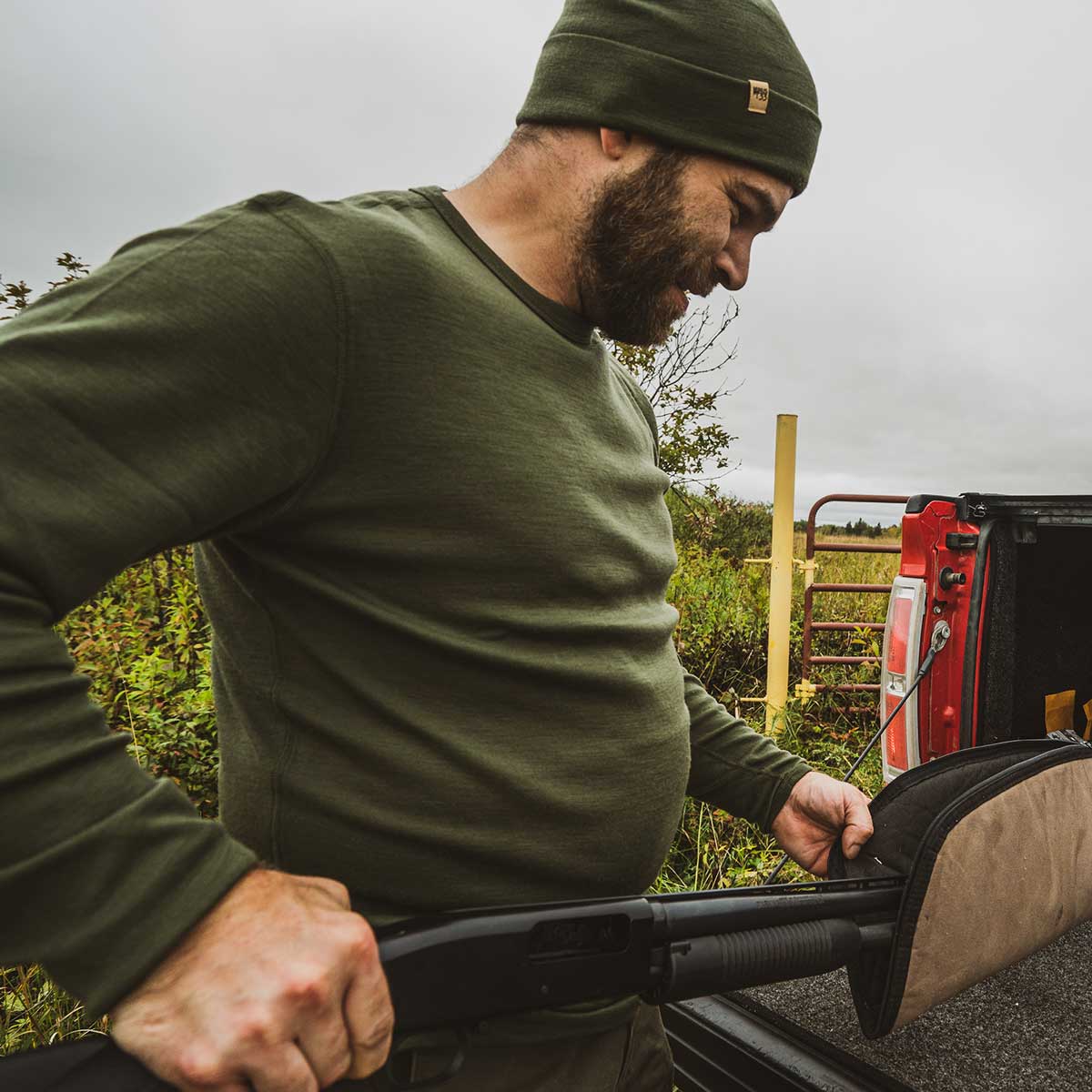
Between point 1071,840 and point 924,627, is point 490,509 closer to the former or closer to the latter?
point 1071,840

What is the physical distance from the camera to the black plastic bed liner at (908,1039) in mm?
1922

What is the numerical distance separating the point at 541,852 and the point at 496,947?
195 mm

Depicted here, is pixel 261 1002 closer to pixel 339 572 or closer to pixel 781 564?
pixel 339 572

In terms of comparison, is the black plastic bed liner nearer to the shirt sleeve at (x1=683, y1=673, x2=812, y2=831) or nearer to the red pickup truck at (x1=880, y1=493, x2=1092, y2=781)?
the shirt sleeve at (x1=683, y1=673, x2=812, y2=831)

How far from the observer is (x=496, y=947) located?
101cm

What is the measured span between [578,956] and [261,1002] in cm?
46

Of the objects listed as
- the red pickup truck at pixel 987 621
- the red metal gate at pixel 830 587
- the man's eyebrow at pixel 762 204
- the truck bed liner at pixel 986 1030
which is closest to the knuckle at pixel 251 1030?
the man's eyebrow at pixel 762 204

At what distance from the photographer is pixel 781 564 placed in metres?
5.39

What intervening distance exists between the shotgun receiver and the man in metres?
0.08

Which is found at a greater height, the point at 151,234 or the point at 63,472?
the point at 151,234

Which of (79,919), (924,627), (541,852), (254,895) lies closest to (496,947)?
(541,852)

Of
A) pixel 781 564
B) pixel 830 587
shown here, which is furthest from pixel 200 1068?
pixel 830 587

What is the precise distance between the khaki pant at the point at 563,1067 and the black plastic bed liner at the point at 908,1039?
470 millimetres

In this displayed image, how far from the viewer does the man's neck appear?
1362mm
